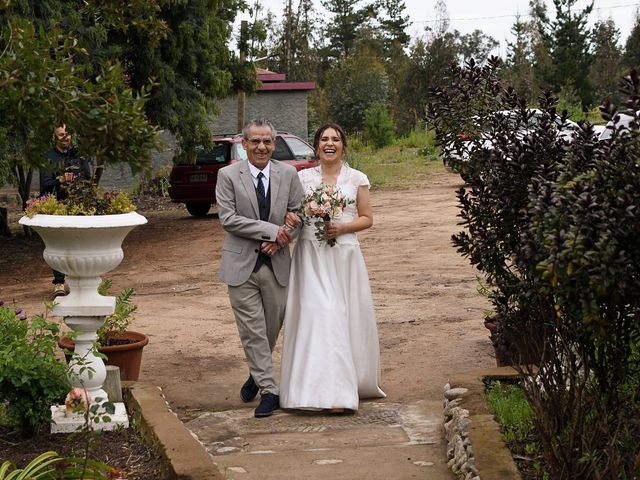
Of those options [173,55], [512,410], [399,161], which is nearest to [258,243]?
[512,410]

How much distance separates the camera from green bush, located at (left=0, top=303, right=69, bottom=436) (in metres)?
5.82

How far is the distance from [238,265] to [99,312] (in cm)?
162

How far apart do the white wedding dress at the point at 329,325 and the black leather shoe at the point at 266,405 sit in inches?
5.5

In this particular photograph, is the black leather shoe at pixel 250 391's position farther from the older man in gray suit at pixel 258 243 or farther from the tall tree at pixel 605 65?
the tall tree at pixel 605 65

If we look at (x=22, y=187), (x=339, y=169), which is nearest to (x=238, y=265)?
(x=339, y=169)

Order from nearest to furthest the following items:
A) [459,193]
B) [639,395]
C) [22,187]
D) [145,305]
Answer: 1. [639,395]
2. [459,193]
3. [145,305]
4. [22,187]

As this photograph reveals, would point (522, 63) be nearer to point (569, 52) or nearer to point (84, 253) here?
point (569, 52)

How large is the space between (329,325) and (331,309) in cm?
12

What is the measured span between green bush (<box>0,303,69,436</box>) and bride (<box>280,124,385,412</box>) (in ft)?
6.93

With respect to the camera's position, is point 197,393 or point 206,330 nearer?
point 197,393

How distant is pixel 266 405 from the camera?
7.72 meters

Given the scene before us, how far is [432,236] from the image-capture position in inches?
710

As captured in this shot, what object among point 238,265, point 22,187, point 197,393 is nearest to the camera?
point 238,265

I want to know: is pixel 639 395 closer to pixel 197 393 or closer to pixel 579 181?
pixel 579 181
